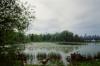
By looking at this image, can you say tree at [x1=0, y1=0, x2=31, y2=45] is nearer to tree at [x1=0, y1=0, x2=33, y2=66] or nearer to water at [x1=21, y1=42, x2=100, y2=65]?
tree at [x1=0, y1=0, x2=33, y2=66]

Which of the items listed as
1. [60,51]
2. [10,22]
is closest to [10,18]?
[10,22]

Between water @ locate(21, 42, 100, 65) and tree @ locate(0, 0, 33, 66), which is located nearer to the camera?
tree @ locate(0, 0, 33, 66)

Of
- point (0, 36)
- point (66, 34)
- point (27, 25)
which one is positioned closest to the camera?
point (0, 36)

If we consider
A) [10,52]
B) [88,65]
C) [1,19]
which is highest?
[1,19]

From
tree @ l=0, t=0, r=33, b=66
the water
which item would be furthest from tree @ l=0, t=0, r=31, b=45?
the water

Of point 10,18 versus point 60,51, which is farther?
point 60,51

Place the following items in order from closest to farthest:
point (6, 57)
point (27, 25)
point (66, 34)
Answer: point (6, 57), point (27, 25), point (66, 34)

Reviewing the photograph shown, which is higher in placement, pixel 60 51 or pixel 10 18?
pixel 10 18

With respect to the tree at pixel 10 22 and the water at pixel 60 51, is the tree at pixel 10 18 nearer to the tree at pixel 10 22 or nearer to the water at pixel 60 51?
the tree at pixel 10 22

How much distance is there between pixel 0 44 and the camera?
11.3 meters

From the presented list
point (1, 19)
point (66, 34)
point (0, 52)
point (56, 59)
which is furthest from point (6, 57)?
point (66, 34)

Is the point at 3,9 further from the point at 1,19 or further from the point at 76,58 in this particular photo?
the point at 76,58

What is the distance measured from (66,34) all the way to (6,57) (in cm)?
6080

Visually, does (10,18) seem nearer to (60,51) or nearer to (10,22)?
(10,22)
